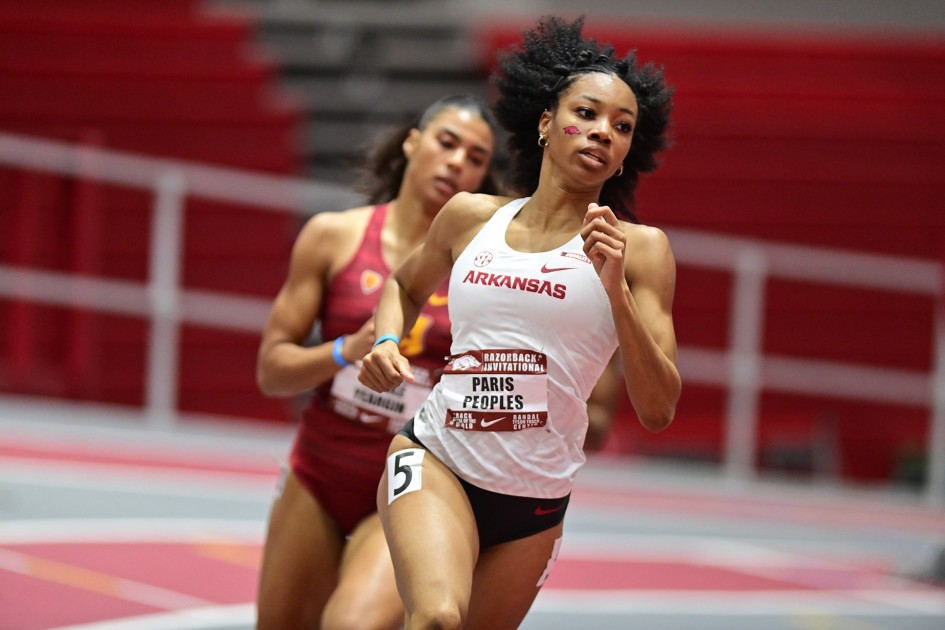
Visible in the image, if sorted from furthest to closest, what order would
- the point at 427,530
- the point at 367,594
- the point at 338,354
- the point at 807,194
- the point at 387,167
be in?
the point at 807,194
the point at 387,167
the point at 338,354
the point at 367,594
the point at 427,530

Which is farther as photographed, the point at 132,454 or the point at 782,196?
the point at 782,196

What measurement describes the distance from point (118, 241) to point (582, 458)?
24.4 ft

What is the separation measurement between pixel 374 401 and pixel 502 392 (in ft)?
3.03

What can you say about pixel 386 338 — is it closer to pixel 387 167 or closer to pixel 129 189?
pixel 387 167

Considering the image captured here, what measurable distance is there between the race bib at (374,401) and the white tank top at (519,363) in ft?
2.23

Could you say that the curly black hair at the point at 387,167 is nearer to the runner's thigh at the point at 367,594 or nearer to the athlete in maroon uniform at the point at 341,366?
the athlete in maroon uniform at the point at 341,366

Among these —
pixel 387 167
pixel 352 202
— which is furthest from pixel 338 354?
pixel 352 202

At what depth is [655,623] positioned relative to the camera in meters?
5.76

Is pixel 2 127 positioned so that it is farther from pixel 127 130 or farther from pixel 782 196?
pixel 782 196

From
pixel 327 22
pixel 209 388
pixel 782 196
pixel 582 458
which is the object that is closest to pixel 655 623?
pixel 582 458

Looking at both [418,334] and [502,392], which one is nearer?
[502,392]

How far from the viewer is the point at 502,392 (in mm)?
3074

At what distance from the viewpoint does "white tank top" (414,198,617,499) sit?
9.99 feet

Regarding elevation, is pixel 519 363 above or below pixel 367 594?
above
